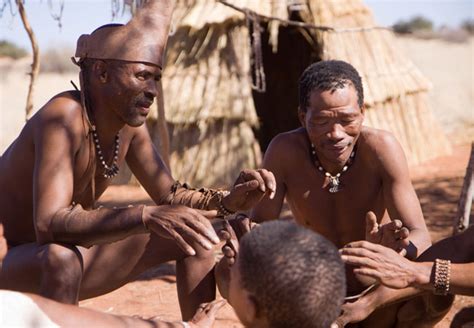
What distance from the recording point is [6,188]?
11.8ft

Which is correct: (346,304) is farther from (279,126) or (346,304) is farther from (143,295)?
(279,126)

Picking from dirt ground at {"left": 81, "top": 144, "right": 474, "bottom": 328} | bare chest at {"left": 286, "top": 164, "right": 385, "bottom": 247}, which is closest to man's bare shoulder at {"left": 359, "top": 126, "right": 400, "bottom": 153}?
bare chest at {"left": 286, "top": 164, "right": 385, "bottom": 247}

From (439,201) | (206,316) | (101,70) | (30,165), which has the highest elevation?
(101,70)

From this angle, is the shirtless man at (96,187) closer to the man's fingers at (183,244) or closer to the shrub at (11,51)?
the man's fingers at (183,244)

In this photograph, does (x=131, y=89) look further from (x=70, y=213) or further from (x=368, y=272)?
(x=368, y=272)

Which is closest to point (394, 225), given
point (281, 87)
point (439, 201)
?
point (439, 201)

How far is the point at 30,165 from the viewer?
11.5 ft

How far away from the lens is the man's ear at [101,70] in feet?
11.6

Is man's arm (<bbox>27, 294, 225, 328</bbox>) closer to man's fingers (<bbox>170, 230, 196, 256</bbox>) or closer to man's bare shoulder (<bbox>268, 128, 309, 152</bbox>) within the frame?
man's fingers (<bbox>170, 230, 196, 256</bbox>)

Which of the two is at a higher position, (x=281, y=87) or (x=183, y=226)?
(x=183, y=226)

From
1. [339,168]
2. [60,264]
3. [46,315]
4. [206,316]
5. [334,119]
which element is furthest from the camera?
[339,168]

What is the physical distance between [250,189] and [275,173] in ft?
1.93

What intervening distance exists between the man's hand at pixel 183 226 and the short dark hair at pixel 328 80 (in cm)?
107

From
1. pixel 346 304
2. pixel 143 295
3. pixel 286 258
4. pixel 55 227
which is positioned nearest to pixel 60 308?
pixel 286 258
